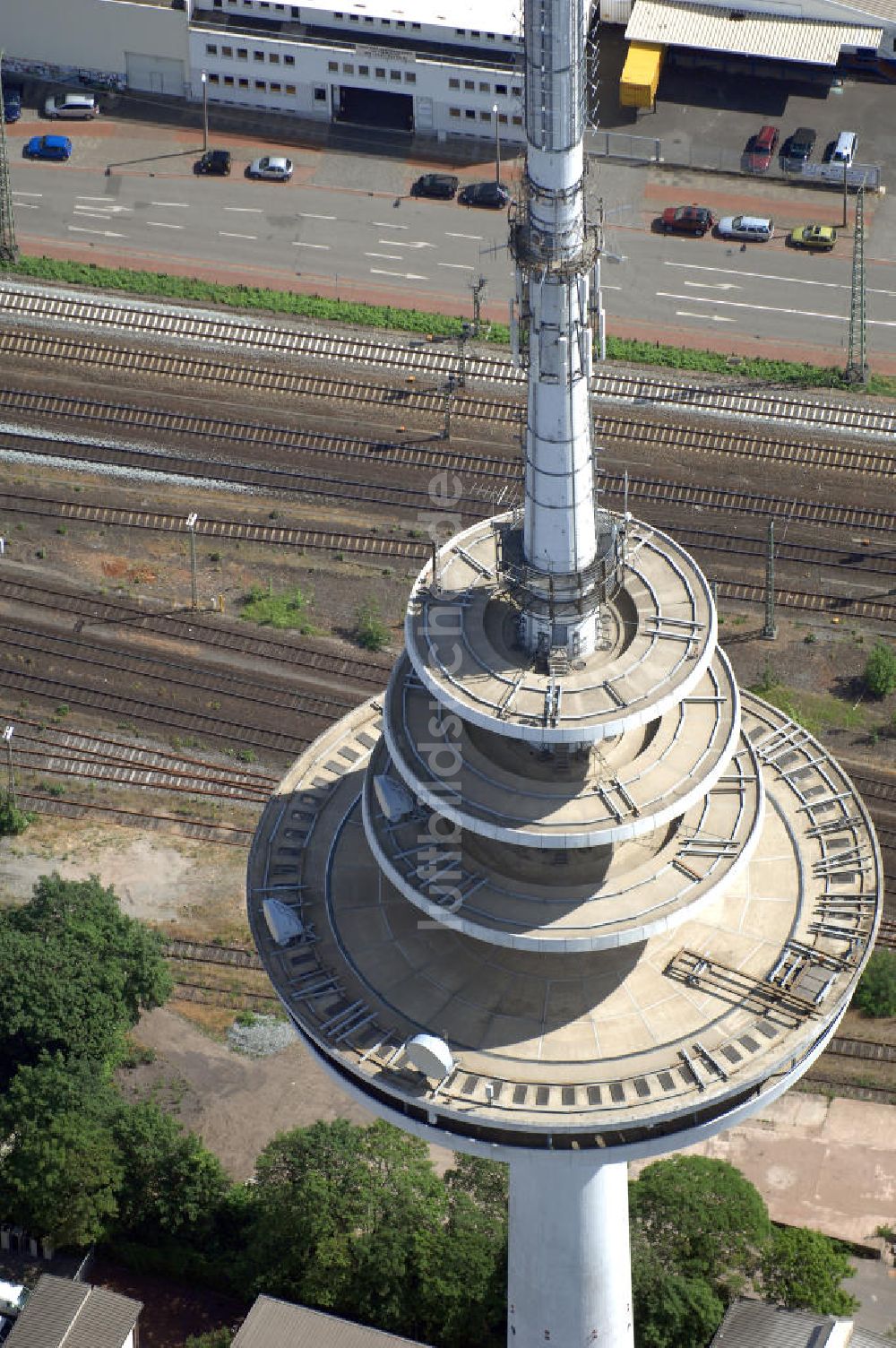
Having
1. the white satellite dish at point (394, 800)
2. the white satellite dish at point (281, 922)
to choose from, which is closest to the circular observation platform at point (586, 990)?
the white satellite dish at point (281, 922)

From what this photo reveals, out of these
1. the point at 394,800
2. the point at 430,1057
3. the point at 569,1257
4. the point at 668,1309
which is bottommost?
the point at 668,1309

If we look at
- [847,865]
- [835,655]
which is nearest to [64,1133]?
[847,865]

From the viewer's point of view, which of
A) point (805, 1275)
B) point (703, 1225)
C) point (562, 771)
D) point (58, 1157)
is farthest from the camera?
point (58, 1157)

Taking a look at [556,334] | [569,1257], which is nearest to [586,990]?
[569,1257]

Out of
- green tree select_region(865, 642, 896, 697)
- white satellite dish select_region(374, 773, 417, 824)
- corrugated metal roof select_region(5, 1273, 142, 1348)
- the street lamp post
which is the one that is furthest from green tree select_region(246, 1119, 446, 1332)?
green tree select_region(865, 642, 896, 697)

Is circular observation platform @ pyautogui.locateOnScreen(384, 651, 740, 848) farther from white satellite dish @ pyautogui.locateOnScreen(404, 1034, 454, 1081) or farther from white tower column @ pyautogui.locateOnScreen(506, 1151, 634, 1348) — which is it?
white tower column @ pyautogui.locateOnScreen(506, 1151, 634, 1348)

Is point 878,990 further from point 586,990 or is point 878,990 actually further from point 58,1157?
point 58,1157
